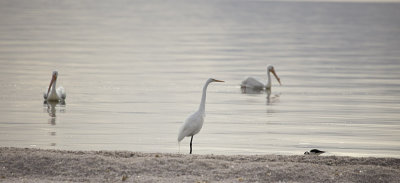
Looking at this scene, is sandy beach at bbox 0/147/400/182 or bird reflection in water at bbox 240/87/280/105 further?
bird reflection in water at bbox 240/87/280/105

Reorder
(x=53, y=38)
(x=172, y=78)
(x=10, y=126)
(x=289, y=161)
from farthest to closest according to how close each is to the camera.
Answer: (x=53, y=38) → (x=172, y=78) → (x=10, y=126) → (x=289, y=161)

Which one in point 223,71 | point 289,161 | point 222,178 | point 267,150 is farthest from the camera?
point 223,71

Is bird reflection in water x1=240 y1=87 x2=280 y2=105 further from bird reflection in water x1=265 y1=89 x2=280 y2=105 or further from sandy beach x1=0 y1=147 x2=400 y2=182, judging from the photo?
sandy beach x1=0 y1=147 x2=400 y2=182

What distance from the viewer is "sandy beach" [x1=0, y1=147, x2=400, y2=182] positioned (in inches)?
412

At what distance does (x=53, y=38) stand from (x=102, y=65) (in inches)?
683

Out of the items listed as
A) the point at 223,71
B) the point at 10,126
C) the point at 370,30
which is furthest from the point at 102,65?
the point at 370,30

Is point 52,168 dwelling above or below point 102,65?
below

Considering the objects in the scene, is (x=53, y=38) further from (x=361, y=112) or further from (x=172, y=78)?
(x=361, y=112)

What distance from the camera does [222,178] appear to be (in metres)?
10.5

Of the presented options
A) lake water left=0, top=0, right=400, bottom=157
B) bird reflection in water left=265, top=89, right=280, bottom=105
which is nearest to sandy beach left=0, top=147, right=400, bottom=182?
lake water left=0, top=0, right=400, bottom=157

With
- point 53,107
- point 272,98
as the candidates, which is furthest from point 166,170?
point 272,98

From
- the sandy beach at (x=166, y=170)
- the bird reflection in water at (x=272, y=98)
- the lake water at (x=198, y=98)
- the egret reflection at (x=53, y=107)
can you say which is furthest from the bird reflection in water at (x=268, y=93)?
the sandy beach at (x=166, y=170)

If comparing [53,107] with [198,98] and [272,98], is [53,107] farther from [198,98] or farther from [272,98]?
[272,98]

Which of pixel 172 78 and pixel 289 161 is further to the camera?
pixel 172 78
